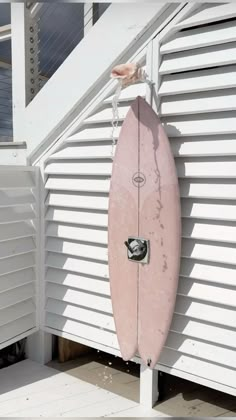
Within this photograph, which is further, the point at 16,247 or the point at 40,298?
the point at 40,298

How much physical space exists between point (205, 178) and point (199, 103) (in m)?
0.40

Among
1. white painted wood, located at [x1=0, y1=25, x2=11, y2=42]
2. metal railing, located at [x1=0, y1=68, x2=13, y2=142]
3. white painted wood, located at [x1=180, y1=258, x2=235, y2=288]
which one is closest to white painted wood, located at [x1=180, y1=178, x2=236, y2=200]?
white painted wood, located at [x1=180, y1=258, x2=235, y2=288]

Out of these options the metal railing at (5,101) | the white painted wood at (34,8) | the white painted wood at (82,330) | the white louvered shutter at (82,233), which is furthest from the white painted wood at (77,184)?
the metal railing at (5,101)

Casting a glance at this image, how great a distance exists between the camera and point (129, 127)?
232cm

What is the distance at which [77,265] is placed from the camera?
2.75 m

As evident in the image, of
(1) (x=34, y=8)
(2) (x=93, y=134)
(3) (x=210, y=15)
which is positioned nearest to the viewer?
(3) (x=210, y=15)

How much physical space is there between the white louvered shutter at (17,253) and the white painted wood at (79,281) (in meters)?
0.15

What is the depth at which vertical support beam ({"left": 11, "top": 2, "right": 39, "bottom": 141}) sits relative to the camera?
9.50 ft

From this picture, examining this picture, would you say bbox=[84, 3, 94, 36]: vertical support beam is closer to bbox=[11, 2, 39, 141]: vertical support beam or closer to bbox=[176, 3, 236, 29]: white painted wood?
bbox=[11, 2, 39, 141]: vertical support beam

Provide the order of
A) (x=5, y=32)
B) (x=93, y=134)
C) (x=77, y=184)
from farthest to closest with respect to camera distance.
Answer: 1. (x=5, y=32)
2. (x=77, y=184)
3. (x=93, y=134)

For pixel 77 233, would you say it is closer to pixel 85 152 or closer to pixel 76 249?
pixel 76 249

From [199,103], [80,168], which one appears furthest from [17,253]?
[199,103]

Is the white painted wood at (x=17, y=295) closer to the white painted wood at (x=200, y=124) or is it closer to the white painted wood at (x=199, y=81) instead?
the white painted wood at (x=200, y=124)

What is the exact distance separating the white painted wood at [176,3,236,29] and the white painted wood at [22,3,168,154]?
0.60 ft
